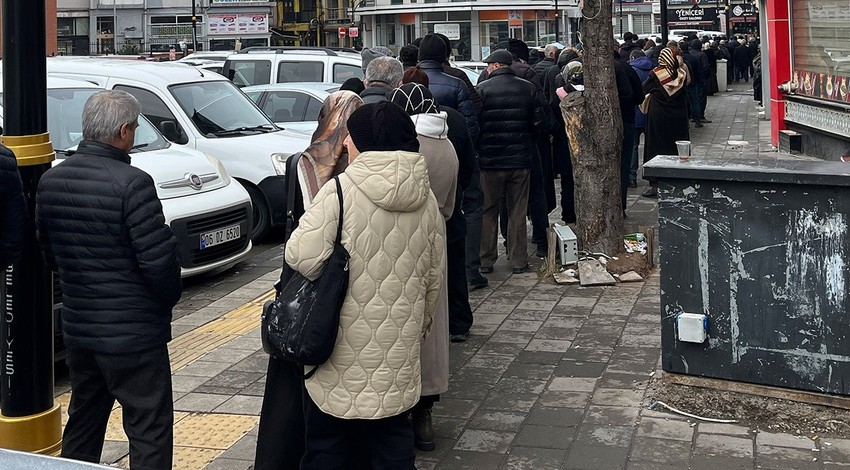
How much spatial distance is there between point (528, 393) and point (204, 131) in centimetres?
652

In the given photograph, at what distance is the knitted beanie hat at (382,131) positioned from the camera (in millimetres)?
4324

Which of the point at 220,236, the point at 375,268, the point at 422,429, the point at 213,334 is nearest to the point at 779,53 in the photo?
the point at 220,236

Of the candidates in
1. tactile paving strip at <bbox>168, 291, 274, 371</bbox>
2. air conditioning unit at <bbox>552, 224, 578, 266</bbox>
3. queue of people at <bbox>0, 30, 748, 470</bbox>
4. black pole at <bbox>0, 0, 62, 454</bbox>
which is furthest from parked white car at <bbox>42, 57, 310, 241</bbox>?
black pole at <bbox>0, 0, 62, 454</bbox>

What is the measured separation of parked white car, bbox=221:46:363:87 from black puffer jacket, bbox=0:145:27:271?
14090 millimetres

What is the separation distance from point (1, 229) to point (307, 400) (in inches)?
54.7

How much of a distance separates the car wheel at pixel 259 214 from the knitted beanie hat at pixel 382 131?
24.1 feet

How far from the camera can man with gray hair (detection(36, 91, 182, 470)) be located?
14.3 ft

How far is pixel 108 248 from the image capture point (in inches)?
171

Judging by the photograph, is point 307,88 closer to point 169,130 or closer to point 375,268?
point 169,130

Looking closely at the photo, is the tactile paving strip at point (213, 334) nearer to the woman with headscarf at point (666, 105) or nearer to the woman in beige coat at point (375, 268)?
the woman in beige coat at point (375, 268)

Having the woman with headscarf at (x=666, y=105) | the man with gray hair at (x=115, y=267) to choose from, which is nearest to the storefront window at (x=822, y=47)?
the woman with headscarf at (x=666, y=105)

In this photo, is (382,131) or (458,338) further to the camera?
(458,338)

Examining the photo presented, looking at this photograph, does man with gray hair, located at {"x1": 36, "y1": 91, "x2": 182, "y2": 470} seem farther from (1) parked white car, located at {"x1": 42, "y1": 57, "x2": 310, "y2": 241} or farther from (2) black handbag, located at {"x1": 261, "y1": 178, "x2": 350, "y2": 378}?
(1) parked white car, located at {"x1": 42, "y1": 57, "x2": 310, "y2": 241}

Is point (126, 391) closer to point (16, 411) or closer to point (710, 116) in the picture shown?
point (16, 411)
